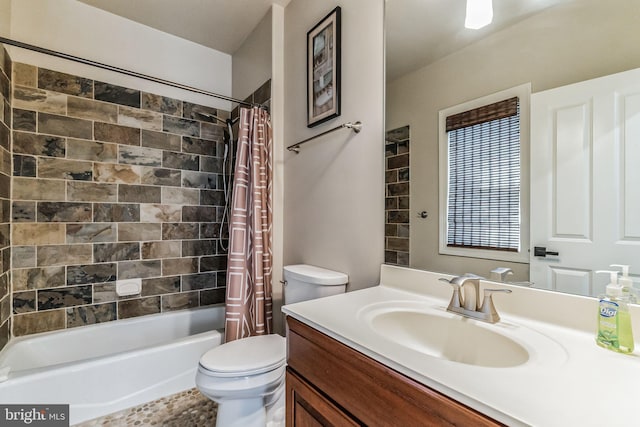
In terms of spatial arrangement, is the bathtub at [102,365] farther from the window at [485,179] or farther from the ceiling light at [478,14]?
the ceiling light at [478,14]

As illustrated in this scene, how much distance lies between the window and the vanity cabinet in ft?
1.94

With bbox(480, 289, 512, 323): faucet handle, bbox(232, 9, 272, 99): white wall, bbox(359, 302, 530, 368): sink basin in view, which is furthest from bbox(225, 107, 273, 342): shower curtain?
bbox(480, 289, 512, 323): faucet handle

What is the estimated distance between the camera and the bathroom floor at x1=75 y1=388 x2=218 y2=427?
150cm

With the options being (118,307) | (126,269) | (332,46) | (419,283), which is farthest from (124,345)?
(332,46)

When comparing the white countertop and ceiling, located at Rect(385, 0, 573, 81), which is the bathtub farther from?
ceiling, located at Rect(385, 0, 573, 81)

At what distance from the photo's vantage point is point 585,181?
2.48 ft

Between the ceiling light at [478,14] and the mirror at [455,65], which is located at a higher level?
the ceiling light at [478,14]

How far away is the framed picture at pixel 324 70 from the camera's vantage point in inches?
59.2

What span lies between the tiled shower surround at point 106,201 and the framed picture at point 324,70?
1199mm

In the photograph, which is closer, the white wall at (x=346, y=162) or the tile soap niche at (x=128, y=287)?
the white wall at (x=346, y=162)

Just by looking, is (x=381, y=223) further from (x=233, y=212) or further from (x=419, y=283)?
(x=233, y=212)

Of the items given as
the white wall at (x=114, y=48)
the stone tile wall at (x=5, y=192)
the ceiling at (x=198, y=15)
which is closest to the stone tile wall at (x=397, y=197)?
the ceiling at (x=198, y=15)

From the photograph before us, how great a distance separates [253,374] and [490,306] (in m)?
0.99

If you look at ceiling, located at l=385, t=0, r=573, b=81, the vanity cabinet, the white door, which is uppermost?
ceiling, located at l=385, t=0, r=573, b=81
